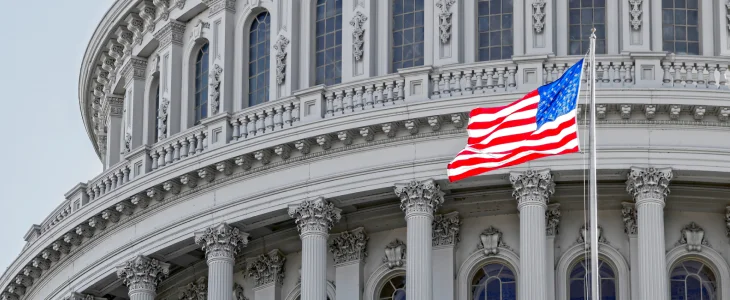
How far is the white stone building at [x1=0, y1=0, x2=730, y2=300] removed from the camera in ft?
176

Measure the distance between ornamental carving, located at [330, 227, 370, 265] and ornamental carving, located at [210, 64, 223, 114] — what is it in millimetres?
5001

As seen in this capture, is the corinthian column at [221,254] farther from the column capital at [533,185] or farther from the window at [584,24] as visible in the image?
the window at [584,24]

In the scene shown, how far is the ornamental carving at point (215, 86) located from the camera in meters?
60.2

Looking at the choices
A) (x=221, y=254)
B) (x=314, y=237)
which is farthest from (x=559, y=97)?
(x=221, y=254)

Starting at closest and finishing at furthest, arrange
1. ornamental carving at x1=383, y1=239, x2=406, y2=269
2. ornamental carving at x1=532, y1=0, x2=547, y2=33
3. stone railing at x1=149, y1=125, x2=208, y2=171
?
ornamental carving at x1=532, y1=0, x2=547, y2=33
ornamental carving at x1=383, y1=239, x2=406, y2=269
stone railing at x1=149, y1=125, x2=208, y2=171

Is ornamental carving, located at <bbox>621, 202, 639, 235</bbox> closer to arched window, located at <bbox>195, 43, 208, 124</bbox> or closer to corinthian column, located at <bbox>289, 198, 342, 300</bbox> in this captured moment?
corinthian column, located at <bbox>289, 198, 342, 300</bbox>

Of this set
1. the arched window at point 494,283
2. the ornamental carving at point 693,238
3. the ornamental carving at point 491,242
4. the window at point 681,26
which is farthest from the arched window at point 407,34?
the ornamental carving at point 693,238

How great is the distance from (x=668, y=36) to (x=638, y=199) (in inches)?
175

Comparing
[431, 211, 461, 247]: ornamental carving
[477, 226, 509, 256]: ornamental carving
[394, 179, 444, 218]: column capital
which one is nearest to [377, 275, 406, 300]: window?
[431, 211, 461, 247]: ornamental carving

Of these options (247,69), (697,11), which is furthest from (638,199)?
(247,69)

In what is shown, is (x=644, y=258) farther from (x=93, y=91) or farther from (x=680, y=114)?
(x=93, y=91)

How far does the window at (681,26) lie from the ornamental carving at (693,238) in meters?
3.90

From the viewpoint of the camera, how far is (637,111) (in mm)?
53594

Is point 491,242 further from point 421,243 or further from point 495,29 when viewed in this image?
point 495,29
